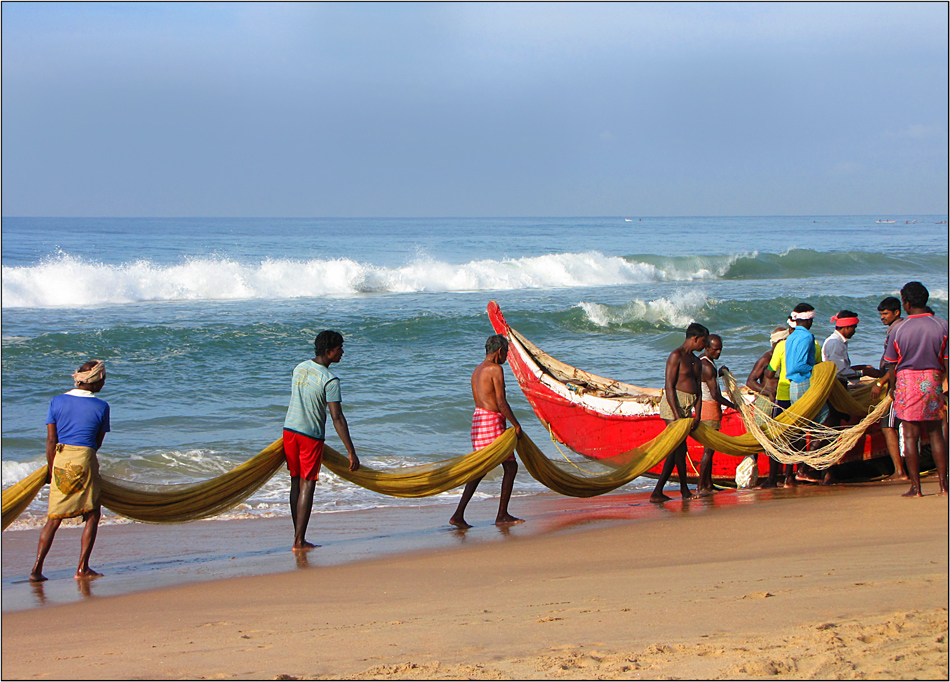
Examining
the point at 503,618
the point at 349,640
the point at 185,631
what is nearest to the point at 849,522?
the point at 503,618

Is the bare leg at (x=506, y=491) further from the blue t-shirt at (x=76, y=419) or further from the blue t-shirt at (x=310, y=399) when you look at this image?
the blue t-shirt at (x=76, y=419)

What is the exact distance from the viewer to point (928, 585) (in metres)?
3.80

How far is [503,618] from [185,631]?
1448mm

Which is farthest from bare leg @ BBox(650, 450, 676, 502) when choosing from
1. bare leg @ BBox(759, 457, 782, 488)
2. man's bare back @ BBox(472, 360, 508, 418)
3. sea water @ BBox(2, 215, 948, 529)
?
man's bare back @ BBox(472, 360, 508, 418)

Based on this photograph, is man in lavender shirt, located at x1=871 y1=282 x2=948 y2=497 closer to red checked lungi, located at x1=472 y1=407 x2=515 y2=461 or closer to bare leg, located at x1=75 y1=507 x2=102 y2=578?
red checked lungi, located at x1=472 y1=407 x2=515 y2=461

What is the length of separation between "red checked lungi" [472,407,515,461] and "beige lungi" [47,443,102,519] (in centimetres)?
275

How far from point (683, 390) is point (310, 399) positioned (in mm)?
3286

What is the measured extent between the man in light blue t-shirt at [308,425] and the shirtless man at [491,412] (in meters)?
1.10

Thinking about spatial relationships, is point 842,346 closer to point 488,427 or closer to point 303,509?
point 488,427

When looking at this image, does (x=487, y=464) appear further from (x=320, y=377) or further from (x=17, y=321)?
(x=17, y=321)

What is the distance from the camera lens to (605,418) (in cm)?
870

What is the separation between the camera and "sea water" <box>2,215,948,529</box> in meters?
10.1

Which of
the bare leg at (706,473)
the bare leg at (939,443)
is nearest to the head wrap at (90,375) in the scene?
the bare leg at (706,473)

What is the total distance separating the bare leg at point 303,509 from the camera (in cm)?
570
